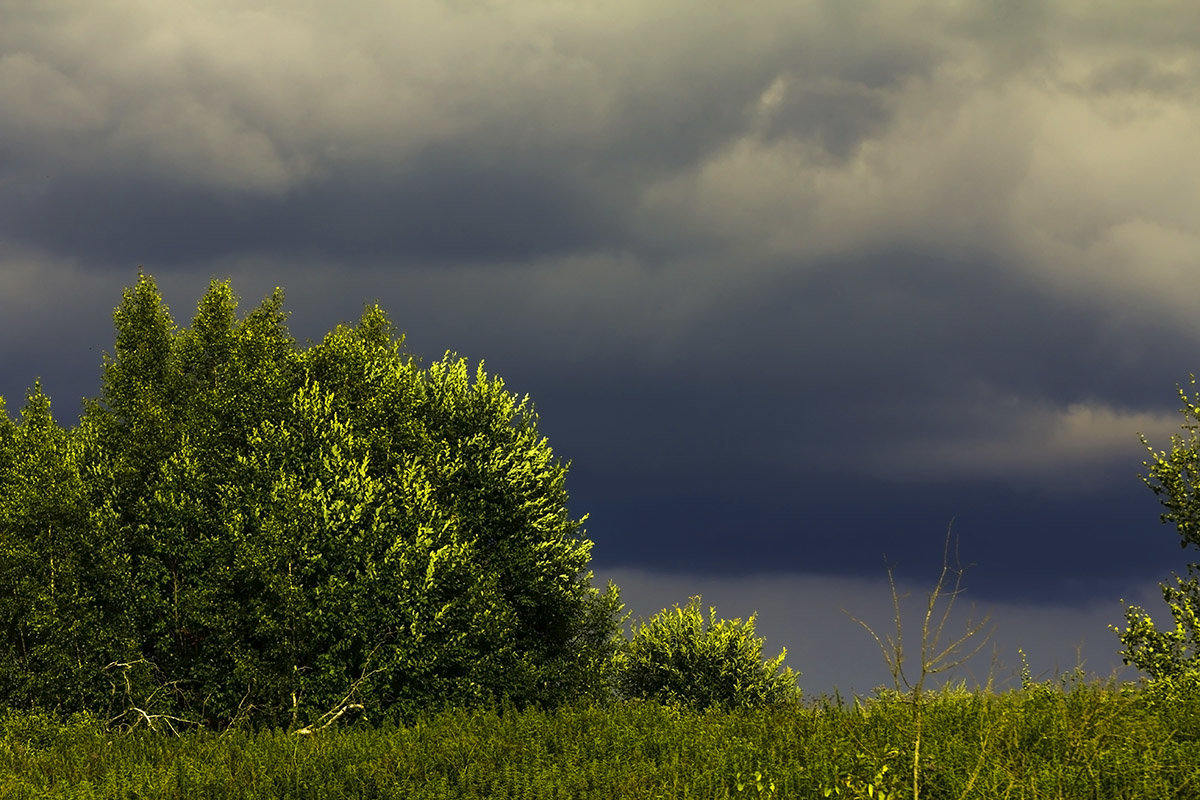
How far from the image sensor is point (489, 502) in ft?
125

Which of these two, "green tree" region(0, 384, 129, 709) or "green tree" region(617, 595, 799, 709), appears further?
"green tree" region(617, 595, 799, 709)

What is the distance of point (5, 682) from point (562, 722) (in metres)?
26.9

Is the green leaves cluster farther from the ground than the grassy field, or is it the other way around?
the green leaves cluster

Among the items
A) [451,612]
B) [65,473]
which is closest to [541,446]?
[451,612]

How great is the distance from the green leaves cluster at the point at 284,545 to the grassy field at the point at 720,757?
36.7 ft

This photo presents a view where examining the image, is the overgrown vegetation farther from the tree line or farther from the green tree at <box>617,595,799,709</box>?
the green tree at <box>617,595,799,709</box>

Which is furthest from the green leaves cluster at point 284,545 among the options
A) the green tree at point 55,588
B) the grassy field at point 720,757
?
the grassy field at point 720,757

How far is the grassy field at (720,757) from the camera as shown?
12.7 metres

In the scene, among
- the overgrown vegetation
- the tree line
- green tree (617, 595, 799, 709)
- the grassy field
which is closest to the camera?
the grassy field

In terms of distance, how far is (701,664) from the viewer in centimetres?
5166

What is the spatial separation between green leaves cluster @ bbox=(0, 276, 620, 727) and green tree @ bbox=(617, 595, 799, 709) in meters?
12.3

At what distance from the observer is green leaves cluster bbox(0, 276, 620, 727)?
32.0 metres

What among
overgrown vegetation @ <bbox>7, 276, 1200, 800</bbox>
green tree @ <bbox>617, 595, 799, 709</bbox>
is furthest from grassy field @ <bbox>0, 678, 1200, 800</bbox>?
green tree @ <bbox>617, 595, 799, 709</bbox>

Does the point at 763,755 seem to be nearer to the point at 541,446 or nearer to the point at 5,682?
the point at 541,446
